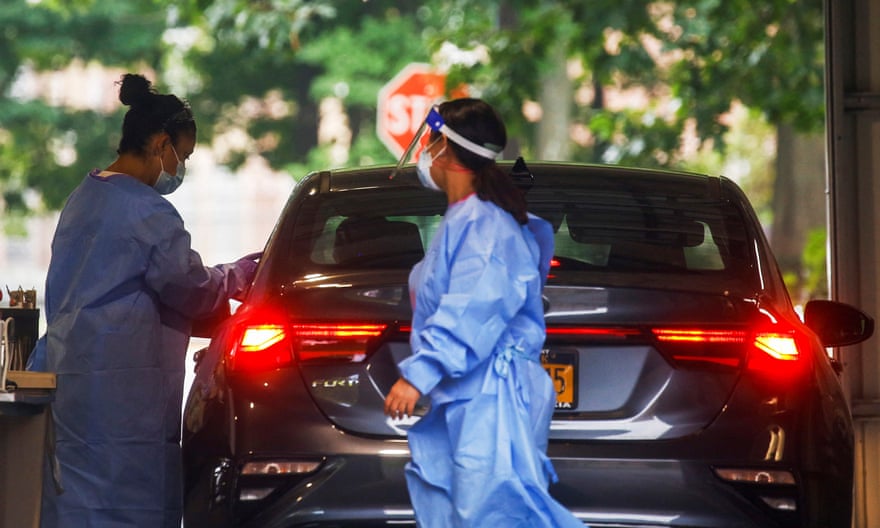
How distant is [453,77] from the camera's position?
17797mm

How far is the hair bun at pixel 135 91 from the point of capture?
5988 millimetres

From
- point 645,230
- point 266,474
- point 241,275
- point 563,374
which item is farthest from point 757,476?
point 241,275

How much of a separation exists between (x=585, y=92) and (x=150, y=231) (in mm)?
33676

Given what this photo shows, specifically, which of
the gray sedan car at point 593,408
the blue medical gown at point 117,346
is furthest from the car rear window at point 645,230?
the blue medical gown at point 117,346

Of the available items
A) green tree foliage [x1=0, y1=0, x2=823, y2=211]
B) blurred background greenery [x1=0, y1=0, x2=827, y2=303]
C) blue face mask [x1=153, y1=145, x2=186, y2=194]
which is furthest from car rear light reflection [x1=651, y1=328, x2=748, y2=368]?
blurred background greenery [x1=0, y1=0, x2=827, y2=303]

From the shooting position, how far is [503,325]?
4332 millimetres

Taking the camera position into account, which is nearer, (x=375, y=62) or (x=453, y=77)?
(x=453, y=77)

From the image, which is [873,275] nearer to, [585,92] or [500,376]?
[500,376]

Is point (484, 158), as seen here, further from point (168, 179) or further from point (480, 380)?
point (168, 179)

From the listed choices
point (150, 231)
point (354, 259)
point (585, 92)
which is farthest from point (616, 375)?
point (585, 92)

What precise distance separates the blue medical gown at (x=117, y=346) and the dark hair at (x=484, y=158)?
1.60m

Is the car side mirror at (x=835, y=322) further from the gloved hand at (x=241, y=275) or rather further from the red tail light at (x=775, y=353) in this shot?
the gloved hand at (x=241, y=275)

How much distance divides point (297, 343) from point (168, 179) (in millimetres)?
1393

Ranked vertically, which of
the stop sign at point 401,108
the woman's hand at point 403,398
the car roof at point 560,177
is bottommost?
the woman's hand at point 403,398
